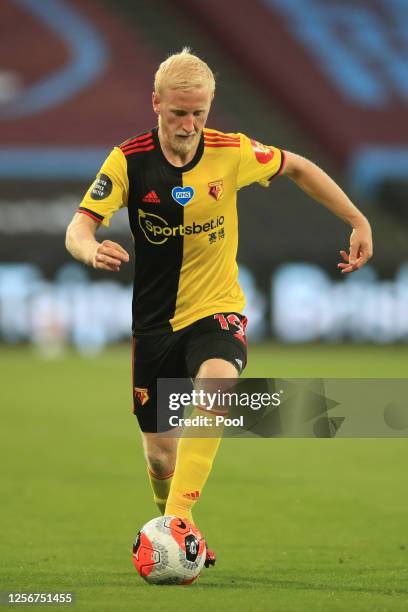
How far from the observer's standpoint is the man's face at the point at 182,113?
5250 millimetres

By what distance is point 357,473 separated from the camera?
9273 mm

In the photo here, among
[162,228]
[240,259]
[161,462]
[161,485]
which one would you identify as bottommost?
[161,485]

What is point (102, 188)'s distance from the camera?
18.0ft

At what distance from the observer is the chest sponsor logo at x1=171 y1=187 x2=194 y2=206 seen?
5.61 metres

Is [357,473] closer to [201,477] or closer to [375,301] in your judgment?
[201,477]

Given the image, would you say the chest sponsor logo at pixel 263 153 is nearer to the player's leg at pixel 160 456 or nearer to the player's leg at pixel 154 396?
the player's leg at pixel 154 396

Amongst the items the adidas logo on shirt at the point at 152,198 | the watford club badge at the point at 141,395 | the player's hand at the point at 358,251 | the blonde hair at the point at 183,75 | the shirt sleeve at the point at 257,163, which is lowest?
the watford club badge at the point at 141,395

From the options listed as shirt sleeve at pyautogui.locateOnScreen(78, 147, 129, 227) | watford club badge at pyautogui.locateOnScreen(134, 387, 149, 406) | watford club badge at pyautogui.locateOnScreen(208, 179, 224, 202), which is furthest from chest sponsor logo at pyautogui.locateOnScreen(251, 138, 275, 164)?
watford club badge at pyautogui.locateOnScreen(134, 387, 149, 406)

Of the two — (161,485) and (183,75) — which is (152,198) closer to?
(183,75)

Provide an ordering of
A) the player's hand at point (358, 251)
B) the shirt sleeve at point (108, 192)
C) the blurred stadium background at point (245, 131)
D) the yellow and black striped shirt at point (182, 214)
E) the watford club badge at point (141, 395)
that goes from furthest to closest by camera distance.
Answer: the blurred stadium background at point (245, 131) → the watford club badge at point (141, 395) → the player's hand at point (358, 251) → the yellow and black striped shirt at point (182, 214) → the shirt sleeve at point (108, 192)

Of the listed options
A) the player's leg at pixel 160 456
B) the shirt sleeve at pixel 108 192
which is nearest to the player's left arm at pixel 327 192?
the shirt sleeve at pixel 108 192

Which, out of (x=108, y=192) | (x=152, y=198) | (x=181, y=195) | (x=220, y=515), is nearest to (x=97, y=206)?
(x=108, y=192)

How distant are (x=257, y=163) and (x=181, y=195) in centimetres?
45

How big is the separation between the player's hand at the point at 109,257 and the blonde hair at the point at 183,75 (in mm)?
836
